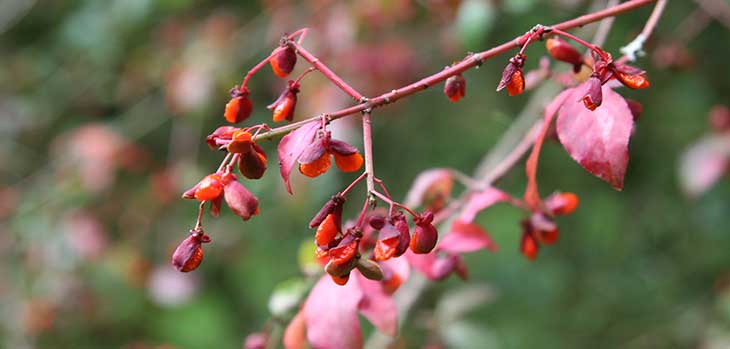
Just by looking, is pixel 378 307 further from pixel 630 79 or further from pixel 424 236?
pixel 630 79

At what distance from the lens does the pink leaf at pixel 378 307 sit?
71 centimetres

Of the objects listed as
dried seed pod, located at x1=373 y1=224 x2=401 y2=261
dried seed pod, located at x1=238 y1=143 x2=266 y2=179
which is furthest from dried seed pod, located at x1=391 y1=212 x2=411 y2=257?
dried seed pod, located at x1=238 y1=143 x2=266 y2=179

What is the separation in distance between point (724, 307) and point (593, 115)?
1.03m

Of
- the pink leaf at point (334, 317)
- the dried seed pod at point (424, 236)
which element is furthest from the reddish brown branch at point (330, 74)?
the pink leaf at point (334, 317)

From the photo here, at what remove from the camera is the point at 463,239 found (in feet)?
2.44

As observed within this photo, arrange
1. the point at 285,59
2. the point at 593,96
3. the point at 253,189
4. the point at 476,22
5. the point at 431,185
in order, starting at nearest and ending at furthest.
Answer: the point at 593,96 → the point at 285,59 → the point at 431,185 → the point at 476,22 → the point at 253,189

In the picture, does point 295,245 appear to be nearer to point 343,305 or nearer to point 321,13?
point 321,13

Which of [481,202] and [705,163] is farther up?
[705,163]

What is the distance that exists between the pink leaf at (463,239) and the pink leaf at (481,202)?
0.01 metres

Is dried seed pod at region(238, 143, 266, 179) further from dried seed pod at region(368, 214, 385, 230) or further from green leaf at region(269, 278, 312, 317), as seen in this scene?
green leaf at region(269, 278, 312, 317)

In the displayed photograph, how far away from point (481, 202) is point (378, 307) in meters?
0.15

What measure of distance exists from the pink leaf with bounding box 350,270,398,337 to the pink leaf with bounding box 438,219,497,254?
8 cm

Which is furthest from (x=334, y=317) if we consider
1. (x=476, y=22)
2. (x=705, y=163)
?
(x=705, y=163)

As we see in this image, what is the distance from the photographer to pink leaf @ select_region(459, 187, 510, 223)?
732mm
